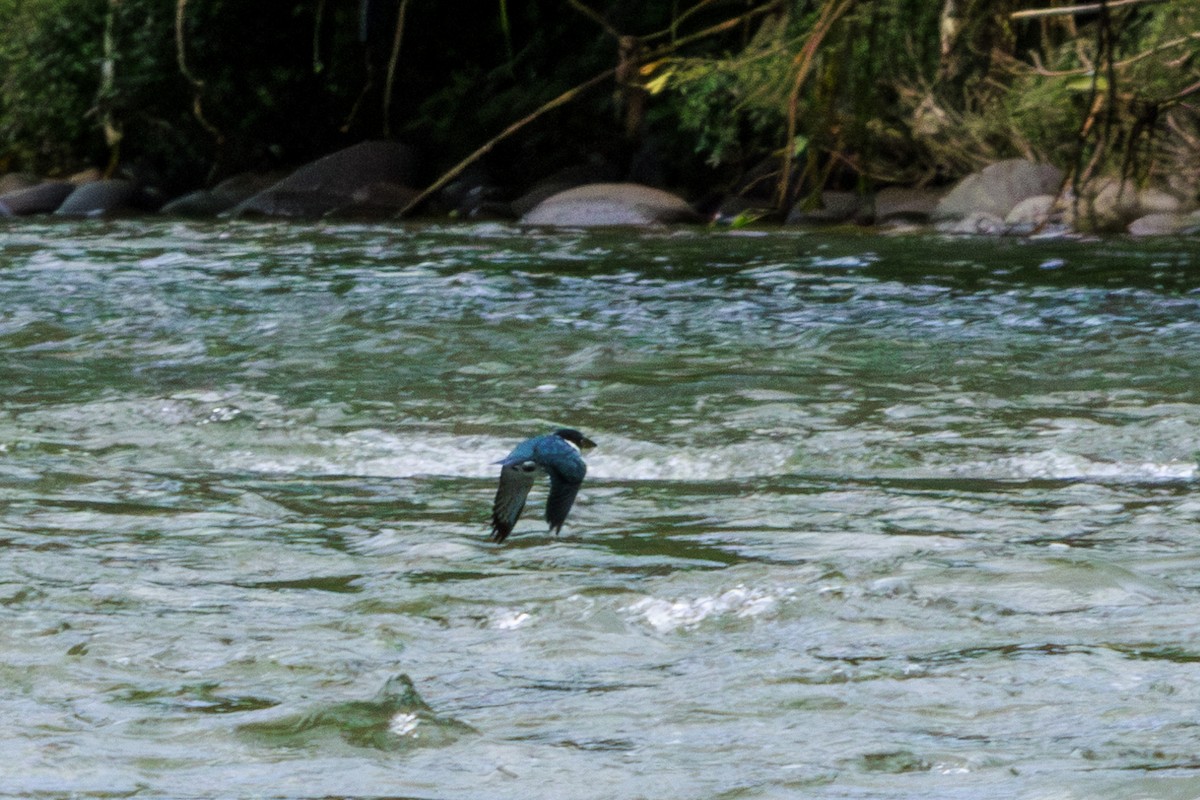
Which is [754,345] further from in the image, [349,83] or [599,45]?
[349,83]

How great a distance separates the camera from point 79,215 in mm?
17281

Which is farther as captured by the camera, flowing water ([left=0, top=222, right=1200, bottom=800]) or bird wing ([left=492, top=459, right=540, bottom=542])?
bird wing ([left=492, top=459, right=540, bottom=542])

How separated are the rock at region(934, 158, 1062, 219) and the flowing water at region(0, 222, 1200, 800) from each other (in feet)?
17.4

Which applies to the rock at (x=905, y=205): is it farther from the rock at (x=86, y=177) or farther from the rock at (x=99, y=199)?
the rock at (x=86, y=177)

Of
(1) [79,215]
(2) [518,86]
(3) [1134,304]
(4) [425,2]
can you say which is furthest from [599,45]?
Result: (3) [1134,304]

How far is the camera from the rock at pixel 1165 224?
12250mm

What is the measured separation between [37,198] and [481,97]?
4283mm

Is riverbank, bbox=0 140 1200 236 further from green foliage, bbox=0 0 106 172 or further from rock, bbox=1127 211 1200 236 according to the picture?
green foliage, bbox=0 0 106 172

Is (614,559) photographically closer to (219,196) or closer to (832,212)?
(832,212)

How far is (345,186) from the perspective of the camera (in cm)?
1752

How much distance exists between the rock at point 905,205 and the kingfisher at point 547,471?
10980 mm

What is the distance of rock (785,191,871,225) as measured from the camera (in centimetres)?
1432

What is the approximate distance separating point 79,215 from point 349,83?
10.9ft

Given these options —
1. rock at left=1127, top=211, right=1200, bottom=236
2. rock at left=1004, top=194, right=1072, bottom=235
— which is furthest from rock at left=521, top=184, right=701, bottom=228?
rock at left=1127, top=211, right=1200, bottom=236
